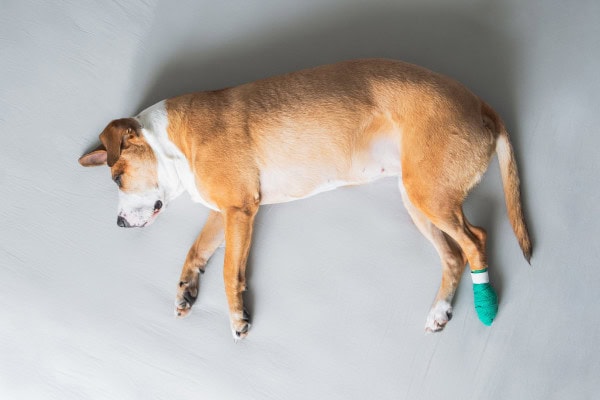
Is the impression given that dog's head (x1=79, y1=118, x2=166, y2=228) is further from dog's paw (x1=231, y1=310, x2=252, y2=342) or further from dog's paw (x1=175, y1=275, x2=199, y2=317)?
dog's paw (x1=231, y1=310, x2=252, y2=342)

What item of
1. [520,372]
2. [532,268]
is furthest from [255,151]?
[520,372]

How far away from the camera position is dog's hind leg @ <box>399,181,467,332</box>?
2787 millimetres

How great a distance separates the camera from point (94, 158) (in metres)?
2.89

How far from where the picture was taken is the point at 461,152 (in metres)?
2.53

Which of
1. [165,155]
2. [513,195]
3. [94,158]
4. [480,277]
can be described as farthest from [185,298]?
[513,195]

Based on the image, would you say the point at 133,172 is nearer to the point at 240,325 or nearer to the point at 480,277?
the point at 240,325

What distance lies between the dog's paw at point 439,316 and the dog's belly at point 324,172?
69 cm

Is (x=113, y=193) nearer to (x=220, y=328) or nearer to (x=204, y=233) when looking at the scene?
(x=204, y=233)

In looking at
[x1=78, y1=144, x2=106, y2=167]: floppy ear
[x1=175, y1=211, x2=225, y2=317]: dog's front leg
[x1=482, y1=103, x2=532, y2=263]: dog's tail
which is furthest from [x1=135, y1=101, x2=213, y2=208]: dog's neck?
[x1=482, y1=103, x2=532, y2=263]: dog's tail

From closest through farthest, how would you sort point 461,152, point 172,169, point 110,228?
point 461,152 → point 172,169 → point 110,228

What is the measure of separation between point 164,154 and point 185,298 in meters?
0.74

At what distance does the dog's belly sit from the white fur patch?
12.1 inches

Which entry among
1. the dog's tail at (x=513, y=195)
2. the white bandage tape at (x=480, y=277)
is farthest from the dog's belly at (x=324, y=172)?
the white bandage tape at (x=480, y=277)

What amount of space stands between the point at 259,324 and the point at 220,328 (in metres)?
0.20
